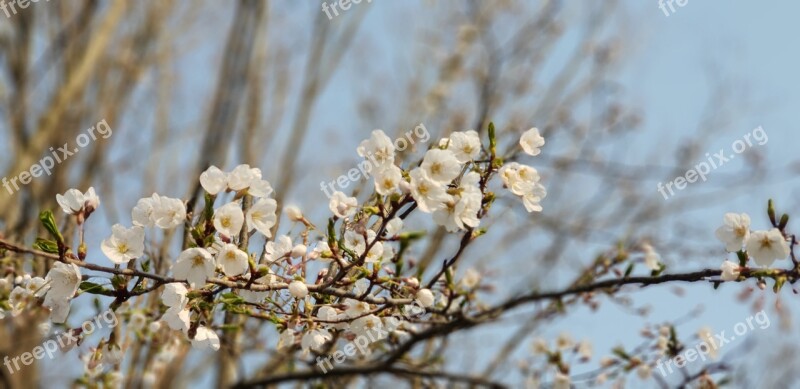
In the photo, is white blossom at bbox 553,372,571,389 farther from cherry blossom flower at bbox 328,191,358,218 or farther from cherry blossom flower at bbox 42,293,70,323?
cherry blossom flower at bbox 42,293,70,323

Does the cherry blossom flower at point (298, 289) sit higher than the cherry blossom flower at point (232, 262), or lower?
lower

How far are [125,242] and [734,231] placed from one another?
162 cm

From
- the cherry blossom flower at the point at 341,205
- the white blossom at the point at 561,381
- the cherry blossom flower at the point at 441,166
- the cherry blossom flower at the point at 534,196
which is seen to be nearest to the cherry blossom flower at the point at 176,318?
the cherry blossom flower at the point at 341,205

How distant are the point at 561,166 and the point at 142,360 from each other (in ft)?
12.0

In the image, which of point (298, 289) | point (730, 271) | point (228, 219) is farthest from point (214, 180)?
point (730, 271)

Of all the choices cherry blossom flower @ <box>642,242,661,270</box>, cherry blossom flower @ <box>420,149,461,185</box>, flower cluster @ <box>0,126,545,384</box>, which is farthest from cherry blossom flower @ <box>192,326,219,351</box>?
cherry blossom flower @ <box>642,242,661,270</box>

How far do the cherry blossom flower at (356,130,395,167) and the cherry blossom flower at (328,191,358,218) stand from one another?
0.13 meters

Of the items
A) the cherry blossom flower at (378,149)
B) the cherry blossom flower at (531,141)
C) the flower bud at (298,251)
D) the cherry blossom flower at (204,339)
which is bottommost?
the cherry blossom flower at (204,339)

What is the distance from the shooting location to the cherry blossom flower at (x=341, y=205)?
5.63ft

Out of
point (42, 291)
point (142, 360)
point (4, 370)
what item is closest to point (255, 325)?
point (142, 360)

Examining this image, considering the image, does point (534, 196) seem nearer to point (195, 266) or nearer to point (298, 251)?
point (298, 251)

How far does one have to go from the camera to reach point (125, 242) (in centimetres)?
163

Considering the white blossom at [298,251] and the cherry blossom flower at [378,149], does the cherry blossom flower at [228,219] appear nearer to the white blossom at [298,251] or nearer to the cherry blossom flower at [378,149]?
the white blossom at [298,251]

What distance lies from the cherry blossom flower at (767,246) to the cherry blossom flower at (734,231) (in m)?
0.04
